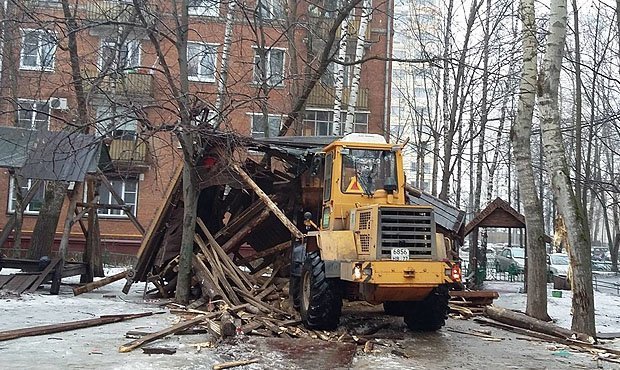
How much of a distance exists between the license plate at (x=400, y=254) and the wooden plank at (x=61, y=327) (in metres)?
5.04

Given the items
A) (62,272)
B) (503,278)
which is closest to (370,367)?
(62,272)

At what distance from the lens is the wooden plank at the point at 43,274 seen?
15196 millimetres

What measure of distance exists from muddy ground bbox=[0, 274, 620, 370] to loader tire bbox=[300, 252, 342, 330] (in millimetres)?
534

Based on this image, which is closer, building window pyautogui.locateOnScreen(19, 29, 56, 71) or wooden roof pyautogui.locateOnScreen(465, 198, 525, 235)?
building window pyautogui.locateOnScreen(19, 29, 56, 71)

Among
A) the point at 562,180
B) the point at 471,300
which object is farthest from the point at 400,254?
the point at 471,300

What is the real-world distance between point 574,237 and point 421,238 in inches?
125

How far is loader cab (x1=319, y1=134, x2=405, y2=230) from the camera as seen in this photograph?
39.0ft

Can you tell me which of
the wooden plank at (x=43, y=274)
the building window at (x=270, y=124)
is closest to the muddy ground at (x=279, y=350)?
the wooden plank at (x=43, y=274)

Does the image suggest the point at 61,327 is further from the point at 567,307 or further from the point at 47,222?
the point at 567,307

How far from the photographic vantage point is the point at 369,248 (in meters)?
10.7

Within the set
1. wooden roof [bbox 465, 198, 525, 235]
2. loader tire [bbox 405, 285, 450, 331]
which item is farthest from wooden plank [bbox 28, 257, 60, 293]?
wooden roof [bbox 465, 198, 525, 235]

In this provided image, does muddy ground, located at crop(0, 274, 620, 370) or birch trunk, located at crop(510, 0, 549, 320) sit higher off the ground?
birch trunk, located at crop(510, 0, 549, 320)

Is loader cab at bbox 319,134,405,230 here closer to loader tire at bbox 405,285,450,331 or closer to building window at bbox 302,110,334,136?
loader tire at bbox 405,285,450,331

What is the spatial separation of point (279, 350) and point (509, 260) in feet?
98.9
